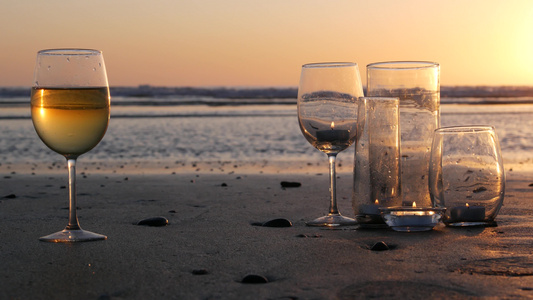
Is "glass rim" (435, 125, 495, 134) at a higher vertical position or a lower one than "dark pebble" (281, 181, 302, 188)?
higher

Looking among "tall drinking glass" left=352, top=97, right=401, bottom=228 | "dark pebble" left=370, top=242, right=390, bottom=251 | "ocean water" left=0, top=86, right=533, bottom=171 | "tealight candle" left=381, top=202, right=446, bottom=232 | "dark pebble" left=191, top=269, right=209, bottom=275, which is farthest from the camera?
"ocean water" left=0, top=86, right=533, bottom=171

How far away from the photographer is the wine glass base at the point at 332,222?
11.5 feet

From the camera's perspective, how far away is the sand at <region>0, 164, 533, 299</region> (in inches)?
88.1

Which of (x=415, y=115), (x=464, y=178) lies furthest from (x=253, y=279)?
(x=415, y=115)

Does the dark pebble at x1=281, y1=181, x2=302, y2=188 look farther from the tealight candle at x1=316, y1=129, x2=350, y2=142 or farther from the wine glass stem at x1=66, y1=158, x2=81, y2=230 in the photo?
the wine glass stem at x1=66, y1=158, x2=81, y2=230

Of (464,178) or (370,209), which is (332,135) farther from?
(464,178)

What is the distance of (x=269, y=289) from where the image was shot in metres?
2.24

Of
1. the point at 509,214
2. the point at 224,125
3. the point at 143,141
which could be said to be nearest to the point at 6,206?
the point at 509,214

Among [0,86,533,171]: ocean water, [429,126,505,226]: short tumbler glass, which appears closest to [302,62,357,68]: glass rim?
[429,126,505,226]: short tumbler glass

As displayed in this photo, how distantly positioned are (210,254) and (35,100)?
41.3 inches

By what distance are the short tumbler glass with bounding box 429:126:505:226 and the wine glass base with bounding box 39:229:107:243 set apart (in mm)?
1698

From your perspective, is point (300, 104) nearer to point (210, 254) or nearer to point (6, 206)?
point (210, 254)

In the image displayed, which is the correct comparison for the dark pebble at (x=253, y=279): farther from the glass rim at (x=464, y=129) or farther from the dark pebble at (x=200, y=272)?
the glass rim at (x=464, y=129)

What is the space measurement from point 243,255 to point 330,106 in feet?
3.41
